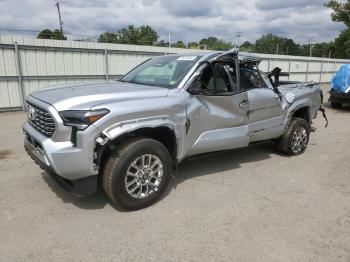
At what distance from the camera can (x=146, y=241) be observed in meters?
3.18

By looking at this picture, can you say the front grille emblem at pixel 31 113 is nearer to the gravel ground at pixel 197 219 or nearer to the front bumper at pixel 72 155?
the front bumper at pixel 72 155

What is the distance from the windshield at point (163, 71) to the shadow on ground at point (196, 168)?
1160 mm

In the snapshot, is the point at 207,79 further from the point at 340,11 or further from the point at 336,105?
the point at 340,11

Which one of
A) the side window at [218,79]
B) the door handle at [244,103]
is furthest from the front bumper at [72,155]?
the door handle at [244,103]

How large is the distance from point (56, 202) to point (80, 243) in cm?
102

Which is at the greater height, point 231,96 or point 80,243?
point 231,96

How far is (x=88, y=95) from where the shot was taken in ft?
11.3

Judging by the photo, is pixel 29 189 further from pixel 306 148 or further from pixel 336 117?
pixel 336 117

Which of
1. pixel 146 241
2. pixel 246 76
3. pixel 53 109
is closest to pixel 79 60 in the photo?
pixel 246 76

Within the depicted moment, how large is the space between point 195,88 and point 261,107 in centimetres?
152

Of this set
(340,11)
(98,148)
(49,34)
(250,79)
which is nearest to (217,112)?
(250,79)

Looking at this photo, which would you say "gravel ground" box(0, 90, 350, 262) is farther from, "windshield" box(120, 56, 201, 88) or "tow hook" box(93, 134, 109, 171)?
"windshield" box(120, 56, 201, 88)

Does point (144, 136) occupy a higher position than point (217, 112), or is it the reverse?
point (217, 112)

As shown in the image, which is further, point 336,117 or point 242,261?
point 336,117
